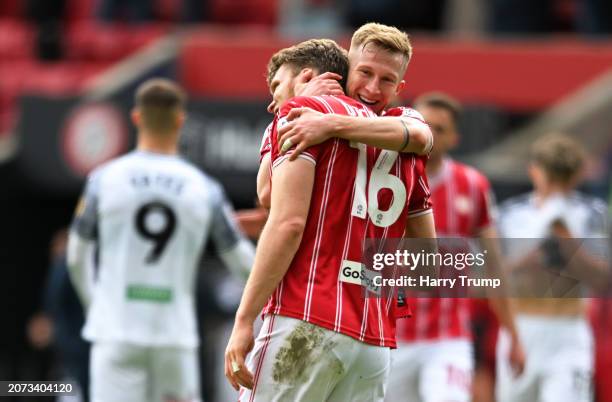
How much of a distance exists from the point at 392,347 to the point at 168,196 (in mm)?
2860

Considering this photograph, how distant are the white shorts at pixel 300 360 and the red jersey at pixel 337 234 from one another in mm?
37

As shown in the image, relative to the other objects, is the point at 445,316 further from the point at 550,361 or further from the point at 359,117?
the point at 359,117

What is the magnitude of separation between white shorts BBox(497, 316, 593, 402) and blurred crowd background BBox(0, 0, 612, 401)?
354 centimetres

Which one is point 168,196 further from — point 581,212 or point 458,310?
point 581,212

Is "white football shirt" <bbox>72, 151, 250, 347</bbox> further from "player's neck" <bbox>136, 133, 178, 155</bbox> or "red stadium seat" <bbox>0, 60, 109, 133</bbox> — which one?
A: "red stadium seat" <bbox>0, 60, 109, 133</bbox>

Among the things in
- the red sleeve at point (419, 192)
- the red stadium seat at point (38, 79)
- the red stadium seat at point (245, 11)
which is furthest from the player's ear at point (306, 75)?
the red stadium seat at point (245, 11)

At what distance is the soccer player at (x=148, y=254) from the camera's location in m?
7.32

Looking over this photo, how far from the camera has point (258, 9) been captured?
56.7 ft

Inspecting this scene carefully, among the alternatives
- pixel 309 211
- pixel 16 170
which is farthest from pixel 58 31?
pixel 309 211

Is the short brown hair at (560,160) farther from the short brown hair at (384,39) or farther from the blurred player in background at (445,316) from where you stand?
the short brown hair at (384,39)

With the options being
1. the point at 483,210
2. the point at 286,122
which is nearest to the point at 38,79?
the point at 483,210

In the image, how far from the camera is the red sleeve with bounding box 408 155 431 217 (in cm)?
482

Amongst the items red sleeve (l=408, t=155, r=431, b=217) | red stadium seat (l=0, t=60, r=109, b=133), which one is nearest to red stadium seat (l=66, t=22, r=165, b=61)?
red stadium seat (l=0, t=60, r=109, b=133)

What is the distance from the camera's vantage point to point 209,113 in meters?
12.9
